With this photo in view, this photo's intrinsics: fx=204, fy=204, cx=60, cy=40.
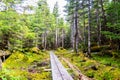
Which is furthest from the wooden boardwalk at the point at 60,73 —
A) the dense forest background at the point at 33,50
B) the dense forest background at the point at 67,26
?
the dense forest background at the point at 67,26

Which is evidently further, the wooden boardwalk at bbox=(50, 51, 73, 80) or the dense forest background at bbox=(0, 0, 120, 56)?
the dense forest background at bbox=(0, 0, 120, 56)

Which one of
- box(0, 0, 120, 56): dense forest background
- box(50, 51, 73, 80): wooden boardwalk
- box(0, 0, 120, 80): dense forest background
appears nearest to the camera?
box(50, 51, 73, 80): wooden boardwalk

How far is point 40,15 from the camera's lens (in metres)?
56.4

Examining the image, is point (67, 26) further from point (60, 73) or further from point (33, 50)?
point (60, 73)

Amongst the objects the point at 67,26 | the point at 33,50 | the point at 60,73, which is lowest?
the point at 33,50

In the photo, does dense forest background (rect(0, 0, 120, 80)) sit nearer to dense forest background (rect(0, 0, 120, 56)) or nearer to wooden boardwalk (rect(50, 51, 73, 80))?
dense forest background (rect(0, 0, 120, 56))

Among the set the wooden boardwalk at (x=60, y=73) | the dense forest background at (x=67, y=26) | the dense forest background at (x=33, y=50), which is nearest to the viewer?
the wooden boardwalk at (x=60, y=73)

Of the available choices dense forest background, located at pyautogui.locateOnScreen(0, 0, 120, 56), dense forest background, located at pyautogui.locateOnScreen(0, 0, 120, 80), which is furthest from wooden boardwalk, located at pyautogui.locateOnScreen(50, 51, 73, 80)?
dense forest background, located at pyautogui.locateOnScreen(0, 0, 120, 56)

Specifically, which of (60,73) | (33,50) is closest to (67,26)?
(33,50)

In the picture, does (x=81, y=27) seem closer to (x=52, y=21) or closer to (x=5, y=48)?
(x=52, y=21)

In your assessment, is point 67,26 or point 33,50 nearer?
point 33,50

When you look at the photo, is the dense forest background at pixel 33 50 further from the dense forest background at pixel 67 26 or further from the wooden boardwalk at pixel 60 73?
the wooden boardwalk at pixel 60 73

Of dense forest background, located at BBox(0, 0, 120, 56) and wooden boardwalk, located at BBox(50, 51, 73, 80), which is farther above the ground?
dense forest background, located at BBox(0, 0, 120, 56)

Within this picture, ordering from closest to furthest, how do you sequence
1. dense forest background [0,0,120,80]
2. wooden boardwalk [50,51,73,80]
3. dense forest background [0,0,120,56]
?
wooden boardwalk [50,51,73,80] < dense forest background [0,0,120,80] < dense forest background [0,0,120,56]
